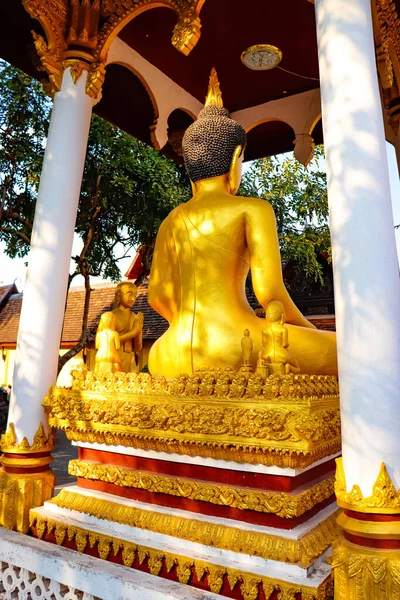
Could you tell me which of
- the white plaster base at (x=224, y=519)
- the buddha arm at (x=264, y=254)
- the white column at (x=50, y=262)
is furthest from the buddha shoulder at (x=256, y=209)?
the white plaster base at (x=224, y=519)

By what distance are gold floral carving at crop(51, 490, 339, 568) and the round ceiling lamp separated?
4.58 m

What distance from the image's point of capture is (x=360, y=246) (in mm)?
2068

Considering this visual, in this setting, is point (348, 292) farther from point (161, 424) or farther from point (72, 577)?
point (72, 577)

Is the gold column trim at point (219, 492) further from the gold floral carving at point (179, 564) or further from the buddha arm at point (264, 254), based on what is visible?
the buddha arm at point (264, 254)

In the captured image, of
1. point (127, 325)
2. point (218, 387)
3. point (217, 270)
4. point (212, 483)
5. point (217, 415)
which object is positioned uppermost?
point (217, 270)

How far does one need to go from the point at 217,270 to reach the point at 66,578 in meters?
1.97

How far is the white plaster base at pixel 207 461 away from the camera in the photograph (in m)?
2.24

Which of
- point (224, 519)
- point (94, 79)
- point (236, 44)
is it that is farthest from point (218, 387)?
point (236, 44)

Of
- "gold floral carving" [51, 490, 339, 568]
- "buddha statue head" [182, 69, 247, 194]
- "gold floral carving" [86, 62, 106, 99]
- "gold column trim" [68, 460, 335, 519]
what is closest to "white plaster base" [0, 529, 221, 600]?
"gold floral carving" [51, 490, 339, 568]

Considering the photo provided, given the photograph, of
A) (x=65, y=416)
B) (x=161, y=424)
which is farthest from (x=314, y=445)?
(x=65, y=416)

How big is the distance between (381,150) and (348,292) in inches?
28.6

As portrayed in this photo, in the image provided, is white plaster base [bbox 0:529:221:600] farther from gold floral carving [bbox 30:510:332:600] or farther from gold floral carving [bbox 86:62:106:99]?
gold floral carving [bbox 86:62:106:99]

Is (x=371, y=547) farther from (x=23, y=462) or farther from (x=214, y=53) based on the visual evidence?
(x=214, y=53)

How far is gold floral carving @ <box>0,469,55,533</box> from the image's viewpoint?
309 centimetres
